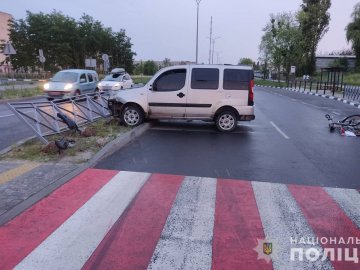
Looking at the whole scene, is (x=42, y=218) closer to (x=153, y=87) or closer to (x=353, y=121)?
(x=153, y=87)

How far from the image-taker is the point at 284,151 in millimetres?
8398

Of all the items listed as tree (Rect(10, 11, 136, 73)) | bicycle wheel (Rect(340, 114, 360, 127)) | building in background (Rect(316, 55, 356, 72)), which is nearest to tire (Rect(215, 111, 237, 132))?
bicycle wheel (Rect(340, 114, 360, 127))

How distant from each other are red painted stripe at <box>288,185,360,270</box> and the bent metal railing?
18.2ft

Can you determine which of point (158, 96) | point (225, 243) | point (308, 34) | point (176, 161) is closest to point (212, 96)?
point (158, 96)

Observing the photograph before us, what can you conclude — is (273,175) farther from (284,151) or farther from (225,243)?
(225,243)

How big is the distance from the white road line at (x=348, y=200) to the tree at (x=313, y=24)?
62.7 metres

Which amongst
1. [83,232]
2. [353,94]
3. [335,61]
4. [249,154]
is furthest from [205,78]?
[335,61]

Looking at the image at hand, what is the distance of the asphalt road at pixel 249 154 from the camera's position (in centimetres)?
653

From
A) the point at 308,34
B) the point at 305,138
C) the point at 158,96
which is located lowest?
the point at 305,138

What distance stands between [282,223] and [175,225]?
4.43 feet

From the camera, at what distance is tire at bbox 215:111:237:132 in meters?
10.9

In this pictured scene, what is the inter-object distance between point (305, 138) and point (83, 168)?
6.60 m

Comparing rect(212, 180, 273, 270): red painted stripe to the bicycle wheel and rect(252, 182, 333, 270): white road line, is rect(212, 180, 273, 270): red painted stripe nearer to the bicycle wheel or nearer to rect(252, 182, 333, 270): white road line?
rect(252, 182, 333, 270): white road line

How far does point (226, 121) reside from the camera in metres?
11.0
